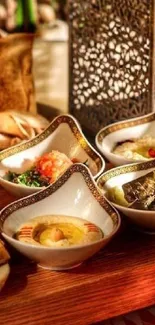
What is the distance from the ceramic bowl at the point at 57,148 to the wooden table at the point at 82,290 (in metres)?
0.35

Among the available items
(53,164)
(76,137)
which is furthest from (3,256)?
(76,137)

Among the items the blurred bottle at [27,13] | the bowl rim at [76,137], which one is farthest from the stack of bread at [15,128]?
the blurred bottle at [27,13]

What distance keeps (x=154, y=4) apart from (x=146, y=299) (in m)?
0.95

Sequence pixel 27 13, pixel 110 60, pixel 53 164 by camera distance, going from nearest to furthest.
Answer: pixel 53 164
pixel 110 60
pixel 27 13

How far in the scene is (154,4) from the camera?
1.83m

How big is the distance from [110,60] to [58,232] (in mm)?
1004

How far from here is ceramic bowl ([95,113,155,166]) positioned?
5.73 feet

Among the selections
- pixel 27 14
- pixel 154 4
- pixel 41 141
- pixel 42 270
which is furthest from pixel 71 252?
pixel 27 14

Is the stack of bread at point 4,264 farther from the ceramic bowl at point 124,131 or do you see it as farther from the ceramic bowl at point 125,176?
the ceramic bowl at point 124,131

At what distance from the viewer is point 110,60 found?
2.09m

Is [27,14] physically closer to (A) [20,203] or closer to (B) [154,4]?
(B) [154,4]

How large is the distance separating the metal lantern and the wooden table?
32.1 inches

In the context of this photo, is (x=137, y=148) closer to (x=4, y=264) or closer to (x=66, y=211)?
(x=66, y=211)

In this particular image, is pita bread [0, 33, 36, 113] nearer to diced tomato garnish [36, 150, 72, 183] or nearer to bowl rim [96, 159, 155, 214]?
diced tomato garnish [36, 150, 72, 183]
